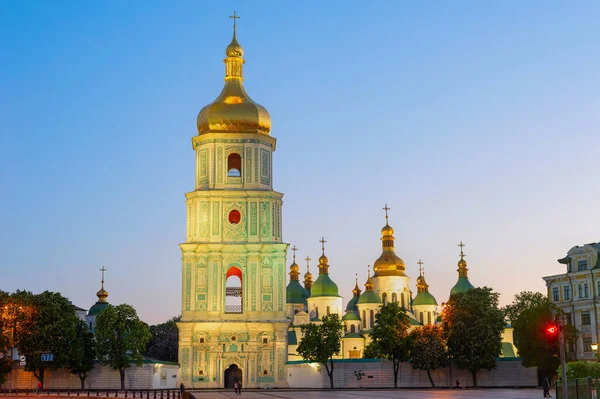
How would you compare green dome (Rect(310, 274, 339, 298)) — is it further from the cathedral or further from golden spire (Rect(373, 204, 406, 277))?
the cathedral

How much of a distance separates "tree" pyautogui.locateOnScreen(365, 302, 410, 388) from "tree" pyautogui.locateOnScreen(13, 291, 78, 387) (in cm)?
2453

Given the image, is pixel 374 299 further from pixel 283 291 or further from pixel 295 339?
pixel 283 291

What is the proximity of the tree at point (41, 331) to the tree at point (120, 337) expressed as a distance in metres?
2.46

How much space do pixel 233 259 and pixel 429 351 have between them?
17001mm

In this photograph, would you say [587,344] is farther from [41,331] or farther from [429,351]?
[41,331]

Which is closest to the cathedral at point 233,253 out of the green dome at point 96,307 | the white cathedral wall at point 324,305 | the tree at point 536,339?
the tree at point 536,339

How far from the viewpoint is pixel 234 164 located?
7488 cm

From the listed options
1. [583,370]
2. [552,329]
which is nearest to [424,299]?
[583,370]

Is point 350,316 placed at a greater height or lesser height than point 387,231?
lesser

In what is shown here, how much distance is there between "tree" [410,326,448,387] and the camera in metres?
70.3

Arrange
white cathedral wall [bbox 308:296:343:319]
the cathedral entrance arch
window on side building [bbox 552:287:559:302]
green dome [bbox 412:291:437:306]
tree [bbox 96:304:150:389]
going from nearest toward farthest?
tree [bbox 96:304:150:389]
the cathedral entrance arch
window on side building [bbox 552:287:559:302]
white cathedral wall [bbox 308:296:343:319]
green dome [bbox 412:291:437:306]

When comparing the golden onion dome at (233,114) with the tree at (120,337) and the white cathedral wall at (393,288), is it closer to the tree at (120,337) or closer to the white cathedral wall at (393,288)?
the tree at (120,337)

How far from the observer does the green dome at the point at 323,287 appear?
110312mm

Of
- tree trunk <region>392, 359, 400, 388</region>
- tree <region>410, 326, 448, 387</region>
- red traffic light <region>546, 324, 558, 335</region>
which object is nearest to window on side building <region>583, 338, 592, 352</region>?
tree <region>410, 326, 448, 387</region>
